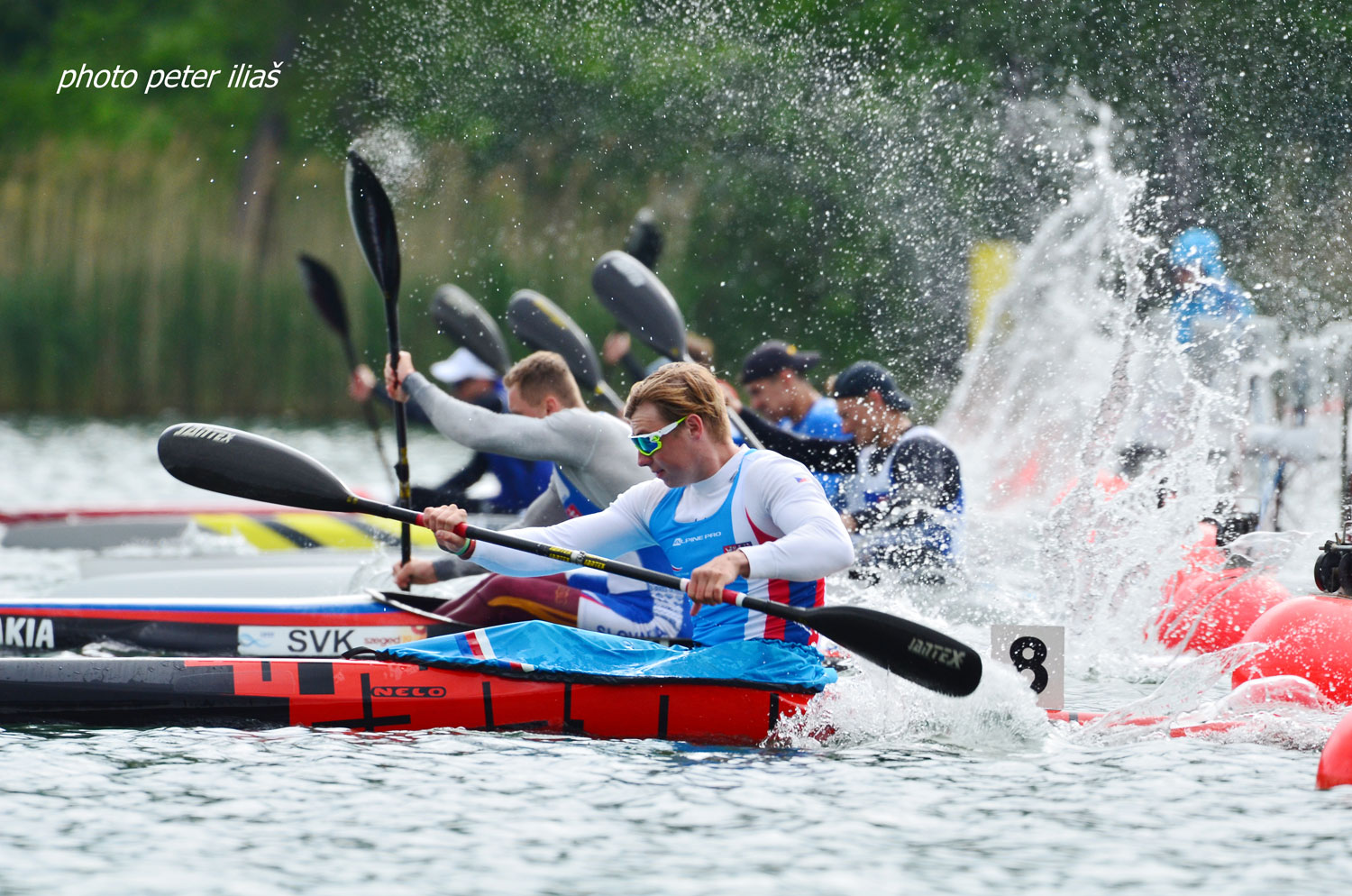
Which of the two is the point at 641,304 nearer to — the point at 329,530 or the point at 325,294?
the point at 325,294

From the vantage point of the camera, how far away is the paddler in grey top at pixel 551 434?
6098mm

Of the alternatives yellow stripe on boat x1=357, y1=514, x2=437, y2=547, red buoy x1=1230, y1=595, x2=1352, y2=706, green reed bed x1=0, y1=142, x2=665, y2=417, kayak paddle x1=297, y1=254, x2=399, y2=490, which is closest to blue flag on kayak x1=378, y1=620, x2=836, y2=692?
red buoy x1=1230, y1=595, x2=1352, y2=706

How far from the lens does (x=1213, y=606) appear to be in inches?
263

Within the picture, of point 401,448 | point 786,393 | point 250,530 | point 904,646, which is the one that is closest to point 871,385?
point 786,393

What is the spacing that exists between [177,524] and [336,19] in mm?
16264

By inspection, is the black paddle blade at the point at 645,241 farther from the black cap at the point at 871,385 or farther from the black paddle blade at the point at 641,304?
the black cap at the point at 871,385

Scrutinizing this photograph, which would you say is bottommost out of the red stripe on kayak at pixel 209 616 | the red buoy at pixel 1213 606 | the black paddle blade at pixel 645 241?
the red stripe on kayak at pixel 209 616

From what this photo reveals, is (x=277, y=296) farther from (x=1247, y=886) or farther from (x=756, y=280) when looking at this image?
(x=1247, y=886)

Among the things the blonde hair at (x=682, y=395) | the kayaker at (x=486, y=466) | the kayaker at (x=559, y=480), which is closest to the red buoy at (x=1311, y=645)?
the kayaker at (x=559, y=480)

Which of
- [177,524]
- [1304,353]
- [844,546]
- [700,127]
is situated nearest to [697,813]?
[844,546]

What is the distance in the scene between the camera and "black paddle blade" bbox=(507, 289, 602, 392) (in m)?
8.42

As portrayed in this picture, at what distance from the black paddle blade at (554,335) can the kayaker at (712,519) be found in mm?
3329

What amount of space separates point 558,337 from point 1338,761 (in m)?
5.08

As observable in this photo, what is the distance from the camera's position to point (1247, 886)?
141 inches
